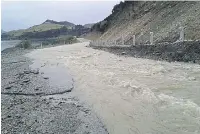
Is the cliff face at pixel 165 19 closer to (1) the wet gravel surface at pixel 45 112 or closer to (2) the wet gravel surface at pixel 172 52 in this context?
(2) the wet gravel surface at pixel 172 52

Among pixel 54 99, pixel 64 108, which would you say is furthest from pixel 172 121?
pixel 54 99

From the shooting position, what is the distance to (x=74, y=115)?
361 inches

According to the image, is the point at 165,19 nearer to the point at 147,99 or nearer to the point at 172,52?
the point at 172,52

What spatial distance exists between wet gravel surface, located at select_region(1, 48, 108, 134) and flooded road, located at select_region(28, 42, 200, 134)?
466mm

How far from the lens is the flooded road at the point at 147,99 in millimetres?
8023

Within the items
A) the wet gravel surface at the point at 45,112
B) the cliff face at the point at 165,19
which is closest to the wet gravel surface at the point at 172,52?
the cliff face at the point at 165,19

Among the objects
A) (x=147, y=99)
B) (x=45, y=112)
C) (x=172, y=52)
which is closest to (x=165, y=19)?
(x=172, y=52)

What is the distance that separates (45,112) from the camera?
377 inches

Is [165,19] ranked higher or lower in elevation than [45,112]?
higher

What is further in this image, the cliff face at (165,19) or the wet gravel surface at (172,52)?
the cliff face at (165,19)

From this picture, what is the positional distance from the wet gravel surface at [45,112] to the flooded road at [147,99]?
47cm

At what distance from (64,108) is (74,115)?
3.11 ft

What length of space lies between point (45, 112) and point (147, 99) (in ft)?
11.1

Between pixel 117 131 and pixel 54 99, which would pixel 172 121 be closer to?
pixel 117 131
